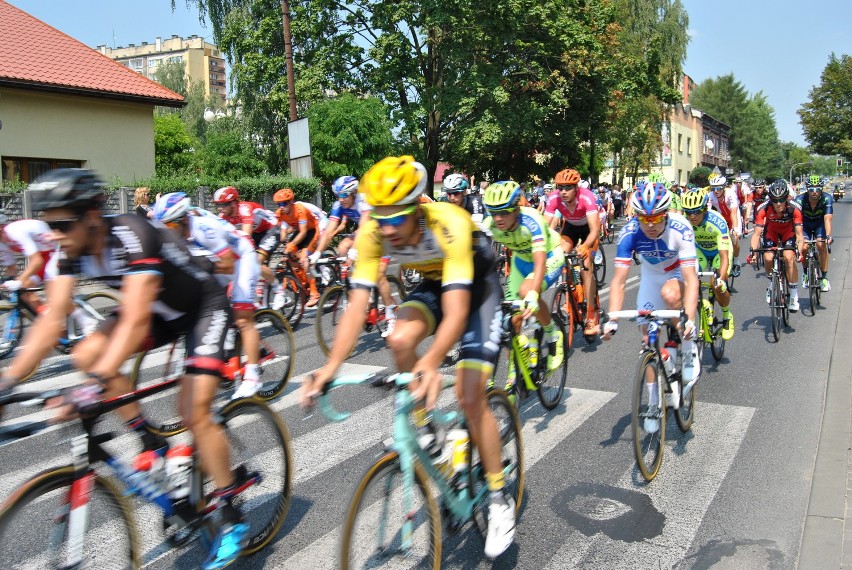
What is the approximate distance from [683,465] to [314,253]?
606cm

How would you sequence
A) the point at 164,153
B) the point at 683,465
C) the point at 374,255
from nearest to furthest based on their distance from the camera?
the point at 374,255
the point at 683,465
the point at 164,153

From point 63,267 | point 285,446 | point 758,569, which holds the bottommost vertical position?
point 758,569

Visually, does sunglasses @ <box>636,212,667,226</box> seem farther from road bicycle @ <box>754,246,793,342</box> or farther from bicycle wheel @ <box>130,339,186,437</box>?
road bicycle @ <box>754,246,793,342</box>

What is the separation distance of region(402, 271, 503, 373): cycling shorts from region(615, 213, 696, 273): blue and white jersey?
2.16 m

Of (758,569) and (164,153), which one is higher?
(164,153)

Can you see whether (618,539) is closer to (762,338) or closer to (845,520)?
(845,520)

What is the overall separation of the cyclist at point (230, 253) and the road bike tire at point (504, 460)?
2378mm

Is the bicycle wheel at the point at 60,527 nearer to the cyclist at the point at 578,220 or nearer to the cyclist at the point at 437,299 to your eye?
the cyclist at the point at 437,299

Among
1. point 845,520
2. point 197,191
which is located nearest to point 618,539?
point 845,520

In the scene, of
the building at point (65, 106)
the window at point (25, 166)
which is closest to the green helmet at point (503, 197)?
the building at point (65, 106)

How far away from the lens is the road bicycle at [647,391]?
482 cm

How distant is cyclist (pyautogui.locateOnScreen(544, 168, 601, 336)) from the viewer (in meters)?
8.82

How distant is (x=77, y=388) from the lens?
297 centimetres

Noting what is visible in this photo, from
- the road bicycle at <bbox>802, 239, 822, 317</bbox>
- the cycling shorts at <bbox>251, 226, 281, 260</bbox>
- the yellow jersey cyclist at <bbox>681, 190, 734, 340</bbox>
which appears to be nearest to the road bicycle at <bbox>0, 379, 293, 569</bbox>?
the yellow jersey cyclist at <bbox>681, 190, 734, 340</bbox>
